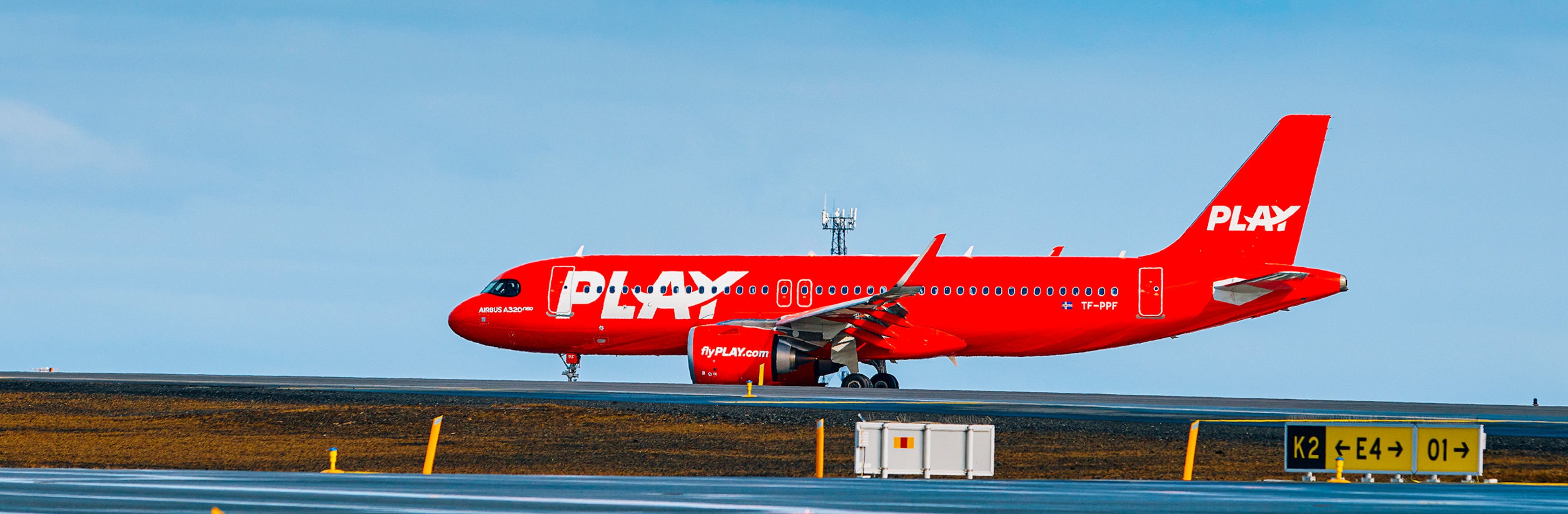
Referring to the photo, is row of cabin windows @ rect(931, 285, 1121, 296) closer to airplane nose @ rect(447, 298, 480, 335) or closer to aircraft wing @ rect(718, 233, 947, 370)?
aircraft wing @ rect(718, 233, 947, 370)

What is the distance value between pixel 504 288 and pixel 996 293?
12.2 metres

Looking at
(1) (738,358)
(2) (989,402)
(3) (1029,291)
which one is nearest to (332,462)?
(2) (989,402)

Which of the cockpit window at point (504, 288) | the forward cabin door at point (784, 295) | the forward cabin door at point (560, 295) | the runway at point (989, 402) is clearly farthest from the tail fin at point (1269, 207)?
the cockpit window at point (504, 288)

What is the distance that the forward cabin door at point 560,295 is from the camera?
3759cm

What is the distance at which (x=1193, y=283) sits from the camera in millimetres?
35469

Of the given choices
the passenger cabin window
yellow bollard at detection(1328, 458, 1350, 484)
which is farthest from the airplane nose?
yellow bollard at detection(1328, 458, 1350, 484)

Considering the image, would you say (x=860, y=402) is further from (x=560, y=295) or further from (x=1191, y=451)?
(x=560, y=295)

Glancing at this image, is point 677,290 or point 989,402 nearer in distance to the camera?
point 989,402

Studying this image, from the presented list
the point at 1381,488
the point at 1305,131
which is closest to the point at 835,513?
the point at 1381,488

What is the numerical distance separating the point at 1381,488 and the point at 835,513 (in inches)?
301

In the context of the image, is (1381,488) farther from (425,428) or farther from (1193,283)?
(1193,283)

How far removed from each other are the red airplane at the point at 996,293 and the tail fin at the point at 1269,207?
3 centimetres

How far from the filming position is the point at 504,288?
126 ft

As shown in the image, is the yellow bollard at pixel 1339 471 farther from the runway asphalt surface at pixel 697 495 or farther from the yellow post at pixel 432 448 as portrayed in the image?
the yellow post at pixel 432 448
